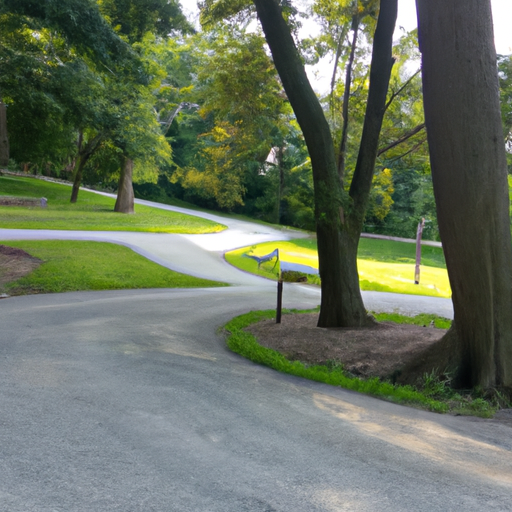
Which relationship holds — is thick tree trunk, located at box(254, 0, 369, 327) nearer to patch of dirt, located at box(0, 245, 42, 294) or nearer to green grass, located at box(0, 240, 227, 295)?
green grass, located at box(0, 240, 227, 295)

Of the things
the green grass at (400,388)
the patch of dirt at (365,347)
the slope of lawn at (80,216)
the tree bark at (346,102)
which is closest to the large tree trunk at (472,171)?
the green grass at (400,388)

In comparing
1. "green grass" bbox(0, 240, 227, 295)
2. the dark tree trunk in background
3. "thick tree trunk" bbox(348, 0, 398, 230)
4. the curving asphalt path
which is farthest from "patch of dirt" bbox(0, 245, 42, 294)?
"thick tree trunk" bbox(348, 0, 398, 230)

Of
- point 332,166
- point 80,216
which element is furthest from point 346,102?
point 80,216

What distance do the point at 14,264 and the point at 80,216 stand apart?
17007 mm

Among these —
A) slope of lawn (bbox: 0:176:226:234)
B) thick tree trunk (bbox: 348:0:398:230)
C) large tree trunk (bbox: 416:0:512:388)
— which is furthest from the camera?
slope of lawn (bbox: 0:176:226:234)

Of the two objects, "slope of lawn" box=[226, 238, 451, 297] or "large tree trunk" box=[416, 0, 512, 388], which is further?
"slope of lawn" box=[226, 238, 451, 297]

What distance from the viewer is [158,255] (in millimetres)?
23719

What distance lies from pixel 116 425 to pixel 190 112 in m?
55.8

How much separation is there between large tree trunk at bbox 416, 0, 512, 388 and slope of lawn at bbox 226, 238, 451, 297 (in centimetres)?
1468

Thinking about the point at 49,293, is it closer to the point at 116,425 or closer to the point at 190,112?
the point at 116,425

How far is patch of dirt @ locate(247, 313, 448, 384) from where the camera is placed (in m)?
7.83

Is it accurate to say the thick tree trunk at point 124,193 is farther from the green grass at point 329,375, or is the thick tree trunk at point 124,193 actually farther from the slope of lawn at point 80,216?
the green grass at point 329,375

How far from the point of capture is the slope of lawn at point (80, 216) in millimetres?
29266

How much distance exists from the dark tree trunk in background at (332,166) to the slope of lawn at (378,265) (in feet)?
38.3
